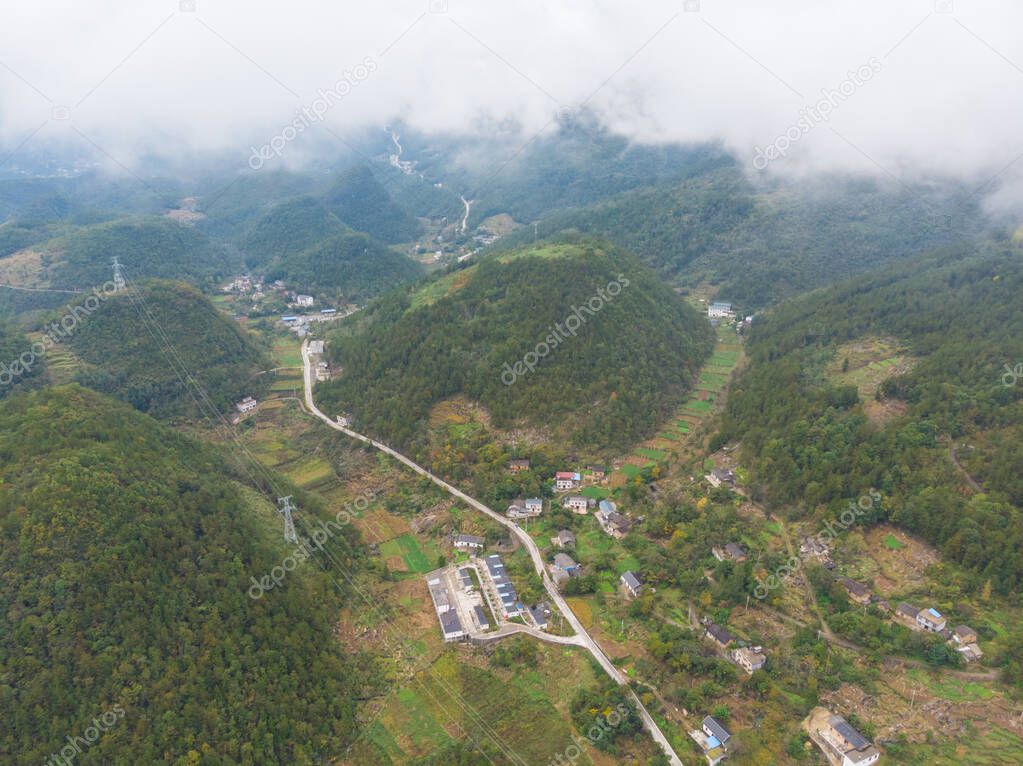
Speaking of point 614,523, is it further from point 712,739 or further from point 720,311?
point 720,311

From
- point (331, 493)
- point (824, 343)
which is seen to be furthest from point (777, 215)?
point (331, 493)

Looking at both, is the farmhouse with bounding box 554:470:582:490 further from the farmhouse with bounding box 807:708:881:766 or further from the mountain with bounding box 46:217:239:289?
the mountain with bounding box 46:217:239:289

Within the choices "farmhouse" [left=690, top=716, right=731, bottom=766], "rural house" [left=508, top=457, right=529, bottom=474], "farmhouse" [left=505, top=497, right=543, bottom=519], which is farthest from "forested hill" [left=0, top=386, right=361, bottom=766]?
"rural house" [left=508, top=457, right=529, bottom=474]

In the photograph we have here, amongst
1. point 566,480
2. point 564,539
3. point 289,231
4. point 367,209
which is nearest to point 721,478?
point 566,480

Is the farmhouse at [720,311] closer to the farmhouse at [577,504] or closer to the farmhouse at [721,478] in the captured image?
the farmhouse at [721,478]

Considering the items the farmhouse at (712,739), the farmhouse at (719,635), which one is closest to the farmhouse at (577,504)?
the farmhouse at (719,635)

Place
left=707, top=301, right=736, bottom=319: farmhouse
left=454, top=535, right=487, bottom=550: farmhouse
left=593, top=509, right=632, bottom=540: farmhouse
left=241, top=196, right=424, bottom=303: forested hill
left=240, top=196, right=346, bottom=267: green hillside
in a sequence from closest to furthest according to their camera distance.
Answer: left=454, top=535, right=487, bottom=550: farmhouse < left=593, top=509, right=632, bottom=540: farmhouse < left=707, top=301, right=736, bottom=319: farmhouse < left=241, top=196, right=424, bottom=303: forested hill < left=240, top=196, right=346, bottom=267: green hillside
